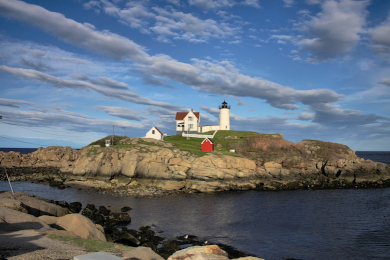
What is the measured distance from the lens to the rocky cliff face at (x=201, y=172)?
131 ft

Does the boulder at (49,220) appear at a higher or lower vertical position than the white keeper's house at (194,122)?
lower

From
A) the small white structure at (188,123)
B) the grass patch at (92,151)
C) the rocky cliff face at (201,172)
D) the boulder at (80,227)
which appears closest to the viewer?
the boulder at (80,227)

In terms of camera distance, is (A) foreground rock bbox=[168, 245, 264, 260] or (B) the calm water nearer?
(A) foreground rock bbox=[168, 245, 264, 260]

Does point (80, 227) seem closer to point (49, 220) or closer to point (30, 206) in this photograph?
point (49, 220)

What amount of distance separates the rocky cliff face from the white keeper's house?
22.1 meters

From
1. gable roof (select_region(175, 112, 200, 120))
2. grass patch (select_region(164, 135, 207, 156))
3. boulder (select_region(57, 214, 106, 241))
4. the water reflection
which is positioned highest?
gable roof (select_region(175, 112, 200, 120))

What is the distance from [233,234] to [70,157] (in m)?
54.0

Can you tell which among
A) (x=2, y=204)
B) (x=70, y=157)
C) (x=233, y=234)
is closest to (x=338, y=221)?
(x=233, y=234)

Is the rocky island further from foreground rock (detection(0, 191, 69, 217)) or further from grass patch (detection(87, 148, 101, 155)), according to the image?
foreground rock (detection(0, 191, 69, 217))

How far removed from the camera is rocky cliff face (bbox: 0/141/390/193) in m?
40.1

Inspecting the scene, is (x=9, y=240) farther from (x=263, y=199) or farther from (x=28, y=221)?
(x=263, y=199)

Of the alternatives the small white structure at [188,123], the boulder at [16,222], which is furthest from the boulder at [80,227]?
the small white structure at [188,123]

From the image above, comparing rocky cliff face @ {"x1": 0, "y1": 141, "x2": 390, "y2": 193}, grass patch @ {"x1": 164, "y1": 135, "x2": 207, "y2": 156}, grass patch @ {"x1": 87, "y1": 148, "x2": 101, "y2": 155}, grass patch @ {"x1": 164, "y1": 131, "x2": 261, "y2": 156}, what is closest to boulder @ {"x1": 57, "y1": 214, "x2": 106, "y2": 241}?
rocky cliff face @ {"x1": 0, "y1": 141, "x2": 390, "y2": 193}

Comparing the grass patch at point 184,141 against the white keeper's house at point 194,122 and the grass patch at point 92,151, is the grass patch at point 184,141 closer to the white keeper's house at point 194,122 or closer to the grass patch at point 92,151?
the white keeper's house at point 194,122
